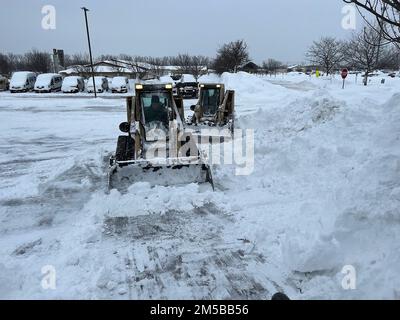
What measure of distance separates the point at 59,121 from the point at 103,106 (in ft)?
24.5

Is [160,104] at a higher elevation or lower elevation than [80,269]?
higher

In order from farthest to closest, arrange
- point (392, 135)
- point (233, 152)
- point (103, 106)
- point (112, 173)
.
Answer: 1. point (103, 106)
2. point (233, 152)
3. point (112, 173)
4. point (392, 135)

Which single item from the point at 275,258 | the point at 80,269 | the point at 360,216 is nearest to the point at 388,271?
the point at 360,216

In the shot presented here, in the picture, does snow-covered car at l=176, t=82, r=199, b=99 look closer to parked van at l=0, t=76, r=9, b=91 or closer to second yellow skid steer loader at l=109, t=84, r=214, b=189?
second yellow skid steer loader at l=109, t=84, r=214, b=189

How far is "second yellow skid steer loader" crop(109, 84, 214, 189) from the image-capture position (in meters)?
7.90

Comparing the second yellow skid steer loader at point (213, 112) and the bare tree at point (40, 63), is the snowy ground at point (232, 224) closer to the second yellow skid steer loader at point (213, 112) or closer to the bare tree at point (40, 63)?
the second yellow skid steer loader at point (213, 112)

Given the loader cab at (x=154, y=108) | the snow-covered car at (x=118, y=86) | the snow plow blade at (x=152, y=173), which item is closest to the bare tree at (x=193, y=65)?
the snow-covered car at (x=118, y=86)

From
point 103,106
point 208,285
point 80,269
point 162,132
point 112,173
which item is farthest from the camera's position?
point 103,106

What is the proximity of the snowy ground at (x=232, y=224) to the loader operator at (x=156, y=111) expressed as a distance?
1.77 metres

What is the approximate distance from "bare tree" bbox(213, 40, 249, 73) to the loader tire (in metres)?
37.1

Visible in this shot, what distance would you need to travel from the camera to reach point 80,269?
4922 mm

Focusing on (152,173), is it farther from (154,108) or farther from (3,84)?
(3,84)

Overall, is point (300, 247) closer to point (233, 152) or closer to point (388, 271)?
point (388, 271)

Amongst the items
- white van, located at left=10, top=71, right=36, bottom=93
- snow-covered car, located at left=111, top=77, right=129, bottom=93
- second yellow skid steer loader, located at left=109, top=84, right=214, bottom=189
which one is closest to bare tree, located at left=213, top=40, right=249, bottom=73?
snow-covered car, located at left=111, top=77, right=129, bottom=93
